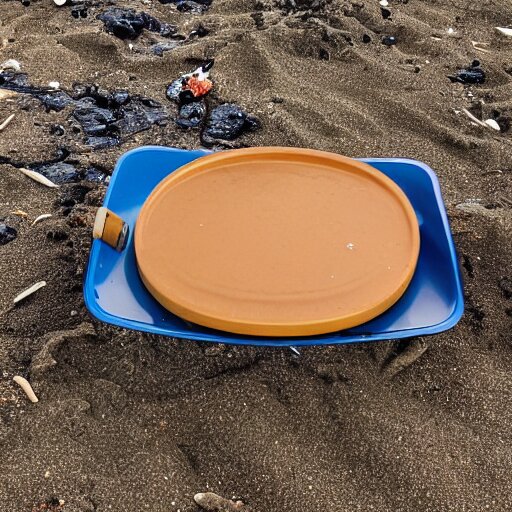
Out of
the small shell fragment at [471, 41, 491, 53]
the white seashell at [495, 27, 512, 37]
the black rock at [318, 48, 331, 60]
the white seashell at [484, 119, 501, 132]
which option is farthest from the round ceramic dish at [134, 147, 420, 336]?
the white seashell at [495, 27, 512, 37]

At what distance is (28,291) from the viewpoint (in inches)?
64.3

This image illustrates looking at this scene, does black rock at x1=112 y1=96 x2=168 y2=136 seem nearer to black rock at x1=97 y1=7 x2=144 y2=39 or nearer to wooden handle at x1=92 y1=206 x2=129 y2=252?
black rock at x1=97 y1=7 x2=144 y2=39

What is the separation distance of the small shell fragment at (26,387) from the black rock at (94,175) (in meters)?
0.74

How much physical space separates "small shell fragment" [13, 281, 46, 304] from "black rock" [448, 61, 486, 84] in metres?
1.70

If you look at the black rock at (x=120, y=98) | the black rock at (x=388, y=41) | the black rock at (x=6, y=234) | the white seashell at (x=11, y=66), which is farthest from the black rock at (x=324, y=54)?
the black rock at (x=6, y=234)

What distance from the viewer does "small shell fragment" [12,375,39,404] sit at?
1396mm

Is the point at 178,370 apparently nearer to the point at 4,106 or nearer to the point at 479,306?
the point at 479,306

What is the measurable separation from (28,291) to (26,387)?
Result: 11.9 inches

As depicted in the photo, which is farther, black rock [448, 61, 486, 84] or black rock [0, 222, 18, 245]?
black rock [448, 61, 486, 84]

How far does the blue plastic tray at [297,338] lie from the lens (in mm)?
1319

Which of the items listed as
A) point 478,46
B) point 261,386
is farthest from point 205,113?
point 478,46

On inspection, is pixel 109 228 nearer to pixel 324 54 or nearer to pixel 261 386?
pixel 261 386

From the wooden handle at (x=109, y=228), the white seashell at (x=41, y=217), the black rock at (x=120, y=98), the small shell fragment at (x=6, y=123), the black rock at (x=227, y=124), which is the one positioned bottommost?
the white seashell at (x=41, y=217)

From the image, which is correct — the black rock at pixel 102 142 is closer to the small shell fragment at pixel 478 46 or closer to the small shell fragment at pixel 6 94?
the small shell fragment at pixel 6 94
